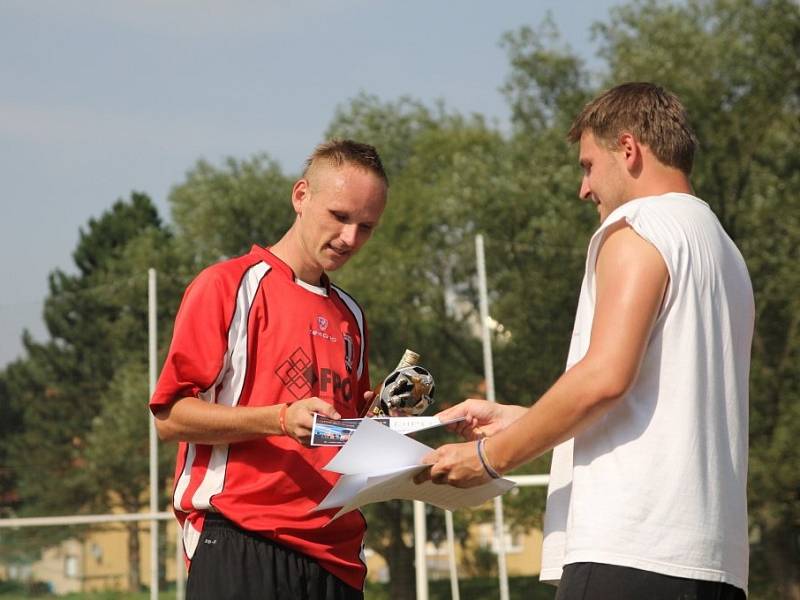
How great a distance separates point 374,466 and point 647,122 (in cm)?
94

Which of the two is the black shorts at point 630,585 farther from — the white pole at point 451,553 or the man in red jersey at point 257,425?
the white pole at point 451,553

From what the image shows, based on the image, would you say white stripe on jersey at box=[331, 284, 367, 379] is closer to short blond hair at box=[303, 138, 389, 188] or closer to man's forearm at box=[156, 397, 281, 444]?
short blond hair at box=[303, 138, 389, 188]

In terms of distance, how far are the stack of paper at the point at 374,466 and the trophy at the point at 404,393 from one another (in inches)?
15.8

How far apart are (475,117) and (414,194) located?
5.62 m

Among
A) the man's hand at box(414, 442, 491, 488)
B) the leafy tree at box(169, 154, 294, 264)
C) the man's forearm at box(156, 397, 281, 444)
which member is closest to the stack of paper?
the man's hand at box(414, 442, 491, 488)

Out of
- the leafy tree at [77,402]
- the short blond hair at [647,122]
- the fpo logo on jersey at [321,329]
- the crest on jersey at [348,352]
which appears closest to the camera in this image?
the short blond hair at [647,122]

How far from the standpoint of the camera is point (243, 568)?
295cm

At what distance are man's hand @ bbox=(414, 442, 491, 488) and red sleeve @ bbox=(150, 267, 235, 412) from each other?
25.2 inches

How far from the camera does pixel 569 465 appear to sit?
2553 millimetres

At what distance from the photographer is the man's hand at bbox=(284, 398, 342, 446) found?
8.77 feet

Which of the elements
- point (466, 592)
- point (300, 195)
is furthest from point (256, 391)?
point (466, 592)

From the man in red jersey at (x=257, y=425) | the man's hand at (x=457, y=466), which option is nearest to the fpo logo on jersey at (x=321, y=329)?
the man in red jersey at (x=257, y=425)

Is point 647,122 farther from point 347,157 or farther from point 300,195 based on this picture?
point 300,195

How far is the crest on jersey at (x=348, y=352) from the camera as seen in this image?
10.6ft
